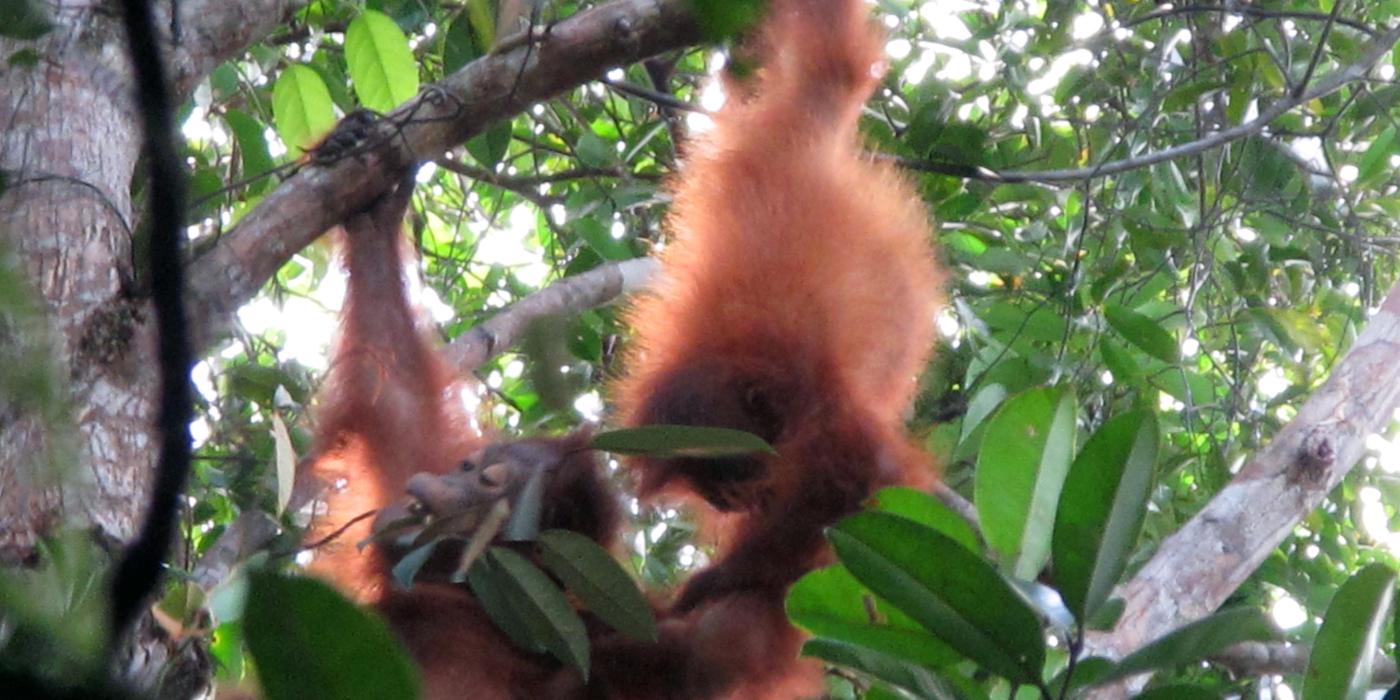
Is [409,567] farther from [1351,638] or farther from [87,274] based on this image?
[1351,638]

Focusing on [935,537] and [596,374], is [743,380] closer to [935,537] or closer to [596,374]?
[596,374]

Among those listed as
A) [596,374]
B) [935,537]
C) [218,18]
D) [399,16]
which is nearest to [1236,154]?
[596,374]

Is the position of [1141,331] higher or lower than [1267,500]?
higher

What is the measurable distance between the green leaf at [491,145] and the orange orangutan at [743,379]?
1.02ft

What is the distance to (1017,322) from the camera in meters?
3.95

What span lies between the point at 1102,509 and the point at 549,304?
7.62 feet

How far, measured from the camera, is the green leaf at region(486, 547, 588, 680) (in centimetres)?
215

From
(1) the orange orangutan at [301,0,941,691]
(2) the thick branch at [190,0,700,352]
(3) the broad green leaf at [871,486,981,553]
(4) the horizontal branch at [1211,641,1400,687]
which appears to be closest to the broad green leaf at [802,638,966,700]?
(3) the broad green leaf at [871,486,981,553]

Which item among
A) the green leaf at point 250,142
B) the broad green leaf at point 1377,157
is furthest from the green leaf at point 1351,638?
the broad green leaf at point 1377,157

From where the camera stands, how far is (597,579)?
7.32 ft

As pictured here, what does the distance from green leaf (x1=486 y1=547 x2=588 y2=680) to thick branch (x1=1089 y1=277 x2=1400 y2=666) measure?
2.93ft

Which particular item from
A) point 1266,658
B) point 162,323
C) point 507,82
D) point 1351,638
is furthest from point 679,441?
point 1266,658

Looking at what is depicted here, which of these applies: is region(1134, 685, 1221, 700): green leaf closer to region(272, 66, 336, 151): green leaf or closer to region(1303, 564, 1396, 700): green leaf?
region(1303, 564, 1396, 700): green leaf

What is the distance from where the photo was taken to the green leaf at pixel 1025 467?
2086 millimetres
